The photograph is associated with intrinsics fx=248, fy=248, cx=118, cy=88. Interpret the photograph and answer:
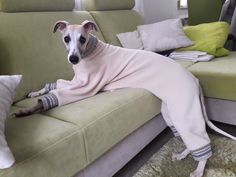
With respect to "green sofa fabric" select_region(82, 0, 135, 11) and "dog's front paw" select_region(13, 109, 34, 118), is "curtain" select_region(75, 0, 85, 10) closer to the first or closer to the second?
"green sofa fabric" select_region(82, 0, 135, 11)

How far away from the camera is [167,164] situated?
1.38 m

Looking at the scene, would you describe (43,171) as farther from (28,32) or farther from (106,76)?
(28,32)

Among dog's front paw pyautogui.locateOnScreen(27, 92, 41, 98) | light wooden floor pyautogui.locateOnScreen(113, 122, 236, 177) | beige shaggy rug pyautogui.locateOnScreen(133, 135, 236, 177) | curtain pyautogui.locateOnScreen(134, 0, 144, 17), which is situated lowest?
light wooden floor pyautogui.locateOnScreen(113, 122, 236, 177)

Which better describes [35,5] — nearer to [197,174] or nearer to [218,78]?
[218,78]

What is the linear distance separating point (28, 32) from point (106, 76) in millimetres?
561

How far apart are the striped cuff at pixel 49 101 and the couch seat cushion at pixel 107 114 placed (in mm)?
25

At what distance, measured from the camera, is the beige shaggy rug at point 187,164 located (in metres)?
1.29

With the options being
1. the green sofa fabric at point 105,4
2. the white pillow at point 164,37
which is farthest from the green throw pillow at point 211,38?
the green sofa fabric at point 105,4

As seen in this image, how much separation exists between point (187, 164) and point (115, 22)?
4.28ft

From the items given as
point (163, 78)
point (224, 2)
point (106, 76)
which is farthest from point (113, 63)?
point (224, 2)

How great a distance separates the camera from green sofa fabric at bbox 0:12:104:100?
136 centimetres

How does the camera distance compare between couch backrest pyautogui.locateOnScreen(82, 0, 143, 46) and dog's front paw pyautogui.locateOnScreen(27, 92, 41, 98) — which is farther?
couch backrest pyautogui.locateOnScreen(82, 0, 143, 46)

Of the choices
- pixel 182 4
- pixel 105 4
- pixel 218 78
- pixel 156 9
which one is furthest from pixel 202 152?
pixel 182 4

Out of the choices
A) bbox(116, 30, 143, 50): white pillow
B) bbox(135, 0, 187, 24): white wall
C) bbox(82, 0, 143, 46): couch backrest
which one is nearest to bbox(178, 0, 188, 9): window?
bbox(135, 0, 187, 24): white wall
